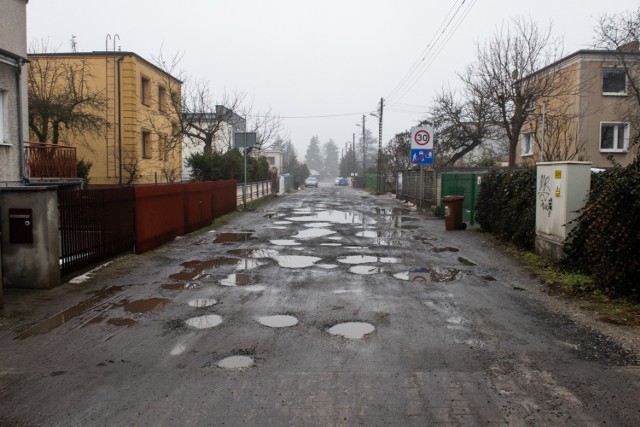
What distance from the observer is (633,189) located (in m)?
6.68

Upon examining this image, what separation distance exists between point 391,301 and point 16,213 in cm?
562

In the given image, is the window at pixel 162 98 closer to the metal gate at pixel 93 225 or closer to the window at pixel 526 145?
the metal gate at pixel 93 225

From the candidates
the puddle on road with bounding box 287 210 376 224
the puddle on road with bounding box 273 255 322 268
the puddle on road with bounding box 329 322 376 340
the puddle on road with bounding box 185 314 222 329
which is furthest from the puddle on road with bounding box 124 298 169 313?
the puddle on road with bounding box 287 210 376 224

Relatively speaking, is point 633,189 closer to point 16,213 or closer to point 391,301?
point 391,301

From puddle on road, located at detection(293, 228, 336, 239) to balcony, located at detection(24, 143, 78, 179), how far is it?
25.2ft

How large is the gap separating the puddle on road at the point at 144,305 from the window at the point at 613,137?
28933 millimetres

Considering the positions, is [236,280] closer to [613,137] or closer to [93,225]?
[93,225]

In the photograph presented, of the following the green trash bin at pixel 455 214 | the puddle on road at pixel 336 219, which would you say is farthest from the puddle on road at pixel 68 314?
the puddle on road at pixel 336 219

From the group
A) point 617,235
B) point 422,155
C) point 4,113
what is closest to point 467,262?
point 617,235

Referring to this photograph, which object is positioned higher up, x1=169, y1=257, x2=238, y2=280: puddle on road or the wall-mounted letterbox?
the wall-mounted letterbox

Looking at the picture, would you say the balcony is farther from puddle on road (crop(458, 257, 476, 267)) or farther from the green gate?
the green gate

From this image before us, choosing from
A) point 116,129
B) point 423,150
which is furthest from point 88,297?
point 116,129

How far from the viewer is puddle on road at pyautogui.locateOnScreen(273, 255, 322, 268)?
9.61 meters

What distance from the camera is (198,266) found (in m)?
9.59
